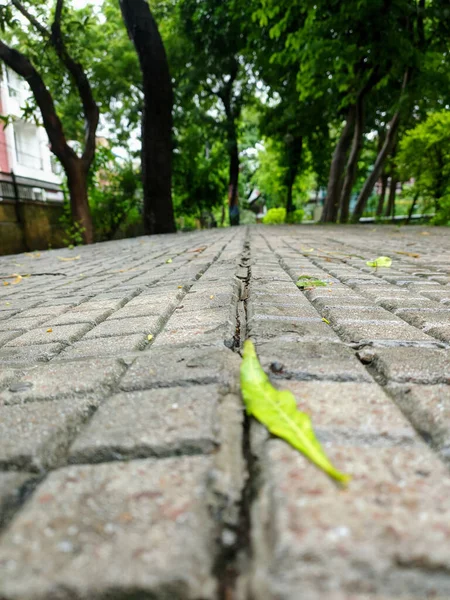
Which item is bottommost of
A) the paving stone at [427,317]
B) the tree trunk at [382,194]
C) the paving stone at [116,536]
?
the paving stone at [116,536]

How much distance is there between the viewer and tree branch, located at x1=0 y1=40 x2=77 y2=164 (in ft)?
28.7

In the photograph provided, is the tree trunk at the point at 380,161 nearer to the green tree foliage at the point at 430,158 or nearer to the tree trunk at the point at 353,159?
the tree trunk at the point at 353,159

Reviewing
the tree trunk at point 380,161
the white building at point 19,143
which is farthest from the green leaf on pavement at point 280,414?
the white building at point 19,143

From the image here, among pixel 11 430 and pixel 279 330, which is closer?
pixel 11 430

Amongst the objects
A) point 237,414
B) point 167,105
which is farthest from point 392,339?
point 167,105

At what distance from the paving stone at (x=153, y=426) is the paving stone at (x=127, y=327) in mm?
624

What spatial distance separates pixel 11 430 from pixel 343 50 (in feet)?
30.5

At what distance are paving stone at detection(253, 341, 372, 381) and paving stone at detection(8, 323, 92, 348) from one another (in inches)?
32.3

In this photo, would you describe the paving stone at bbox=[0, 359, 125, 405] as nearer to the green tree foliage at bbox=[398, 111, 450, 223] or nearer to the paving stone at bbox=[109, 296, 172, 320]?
the paving stone at bbox=[109, 296, 172, 320]

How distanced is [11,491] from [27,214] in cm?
1092

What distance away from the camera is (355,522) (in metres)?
0.59

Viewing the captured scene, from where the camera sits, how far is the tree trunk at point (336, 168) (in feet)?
42.7

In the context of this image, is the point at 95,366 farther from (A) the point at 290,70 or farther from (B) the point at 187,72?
(B) the point at 187,72

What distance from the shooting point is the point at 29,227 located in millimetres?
10453
